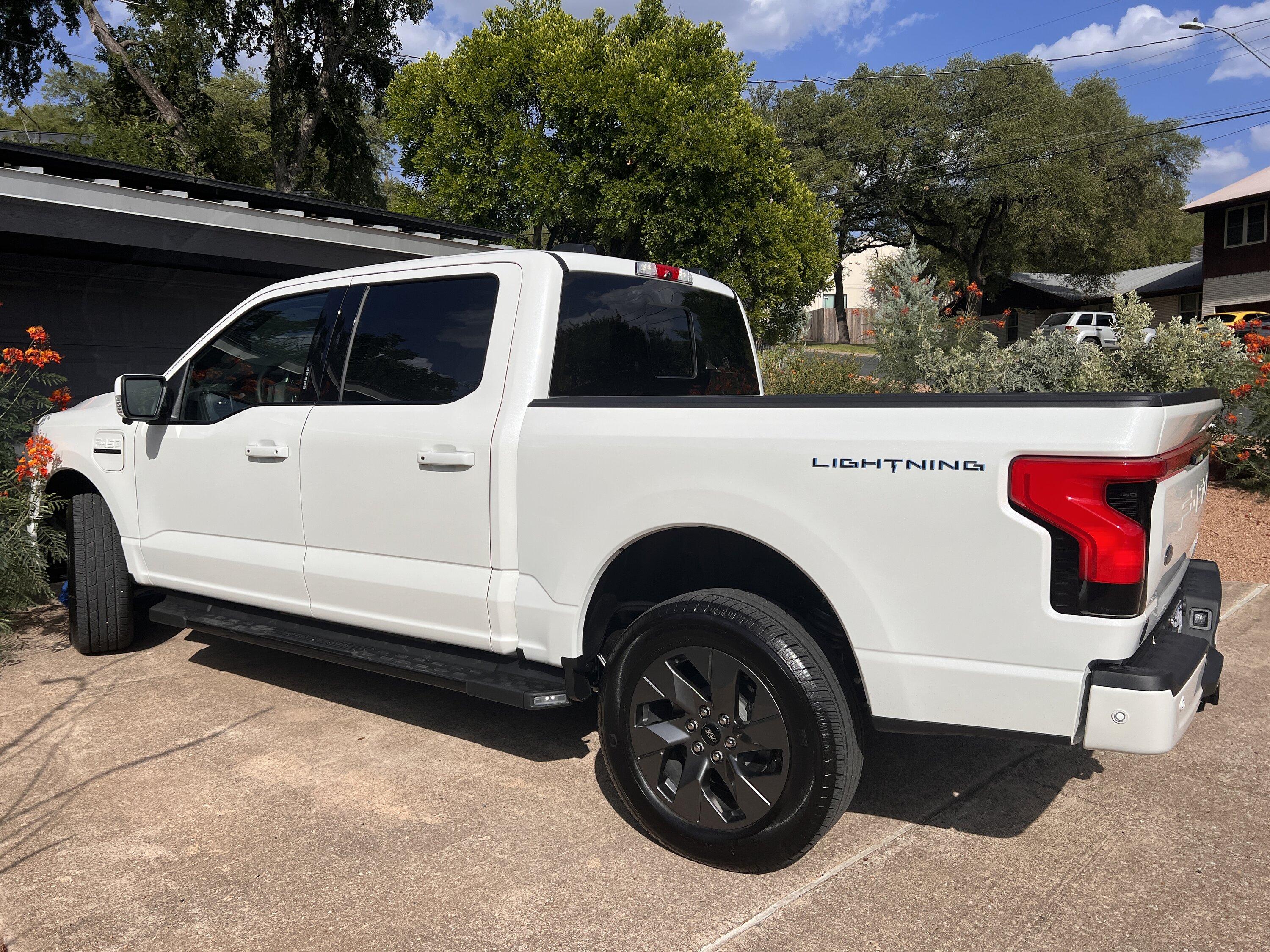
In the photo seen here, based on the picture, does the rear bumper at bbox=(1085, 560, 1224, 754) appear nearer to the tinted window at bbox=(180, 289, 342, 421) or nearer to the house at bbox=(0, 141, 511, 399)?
the tinted window at bbox=(180, 289, 342, 421)

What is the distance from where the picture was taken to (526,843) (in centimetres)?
324

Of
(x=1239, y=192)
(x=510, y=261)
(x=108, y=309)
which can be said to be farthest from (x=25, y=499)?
(x=1239, y=192)

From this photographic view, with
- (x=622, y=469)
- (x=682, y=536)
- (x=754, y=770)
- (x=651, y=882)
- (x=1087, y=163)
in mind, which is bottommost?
(x=651, y=882)

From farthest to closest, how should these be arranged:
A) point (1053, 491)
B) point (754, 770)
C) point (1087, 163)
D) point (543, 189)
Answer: point (1087, 163) < point (543, 189) < point (754, 770) < point (1053, 491)

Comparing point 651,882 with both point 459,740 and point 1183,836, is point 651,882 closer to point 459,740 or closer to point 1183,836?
point 459,740

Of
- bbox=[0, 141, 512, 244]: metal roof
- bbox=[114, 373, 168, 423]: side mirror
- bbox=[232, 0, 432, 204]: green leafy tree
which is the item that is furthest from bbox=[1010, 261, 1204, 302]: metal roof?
bbox=[114, 373, 168, 423]: side mirror

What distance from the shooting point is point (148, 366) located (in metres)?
9.51

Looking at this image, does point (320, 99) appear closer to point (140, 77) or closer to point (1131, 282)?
point (140, 77)

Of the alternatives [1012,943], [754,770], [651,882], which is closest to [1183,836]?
[1012,943]

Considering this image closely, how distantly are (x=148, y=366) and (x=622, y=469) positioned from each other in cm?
804

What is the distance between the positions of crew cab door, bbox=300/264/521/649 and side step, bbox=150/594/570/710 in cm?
11

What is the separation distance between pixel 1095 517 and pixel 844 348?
41.7 metres

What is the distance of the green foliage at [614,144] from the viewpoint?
1956 centimetres

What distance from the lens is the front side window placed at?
4258 mm
